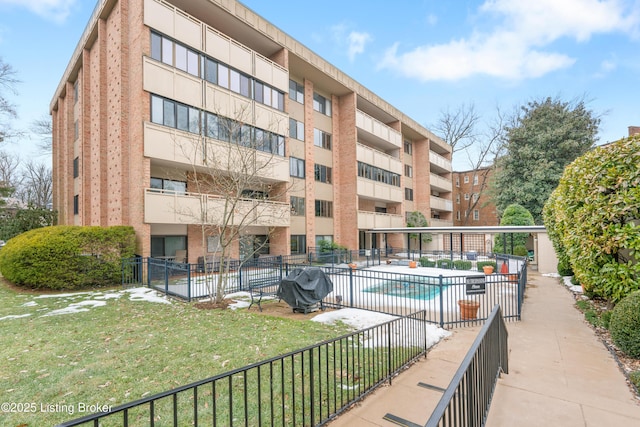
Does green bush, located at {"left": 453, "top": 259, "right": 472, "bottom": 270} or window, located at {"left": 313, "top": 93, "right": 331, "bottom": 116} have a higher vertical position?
window, located at {"left": 313, "top": 93, "right": 331, "bottom": 116}

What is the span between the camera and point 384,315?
8.98 m

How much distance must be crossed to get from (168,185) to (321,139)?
13.8 meters

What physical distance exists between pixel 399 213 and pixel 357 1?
22.6 metres

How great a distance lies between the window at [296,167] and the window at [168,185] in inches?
314

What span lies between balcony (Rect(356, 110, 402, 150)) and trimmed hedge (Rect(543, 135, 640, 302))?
70.8 feet

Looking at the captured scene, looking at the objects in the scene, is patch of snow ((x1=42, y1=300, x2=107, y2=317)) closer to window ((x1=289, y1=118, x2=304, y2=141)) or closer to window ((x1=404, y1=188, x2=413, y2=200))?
window ((x1=289, y1=118, x2=304, y2=141))

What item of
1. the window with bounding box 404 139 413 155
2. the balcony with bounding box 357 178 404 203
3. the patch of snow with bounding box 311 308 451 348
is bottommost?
the patch of snow with bounding box 311 308 451 348

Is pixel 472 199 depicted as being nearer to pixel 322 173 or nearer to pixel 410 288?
pixel 322 173

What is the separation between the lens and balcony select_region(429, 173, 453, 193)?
41.0 meters

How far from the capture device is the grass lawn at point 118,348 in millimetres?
4461

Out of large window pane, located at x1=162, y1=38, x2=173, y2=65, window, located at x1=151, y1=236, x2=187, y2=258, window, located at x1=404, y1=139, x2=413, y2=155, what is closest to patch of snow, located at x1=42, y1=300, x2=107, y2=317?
window, located at x1=151, y1=236, x2=187, y2=258

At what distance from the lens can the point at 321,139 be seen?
26.6 metres

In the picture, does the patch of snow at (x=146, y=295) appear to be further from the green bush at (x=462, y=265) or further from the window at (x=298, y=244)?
the green bush at (x=462, y=265)

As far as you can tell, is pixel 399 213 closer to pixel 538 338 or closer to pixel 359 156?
pixel 359 156
